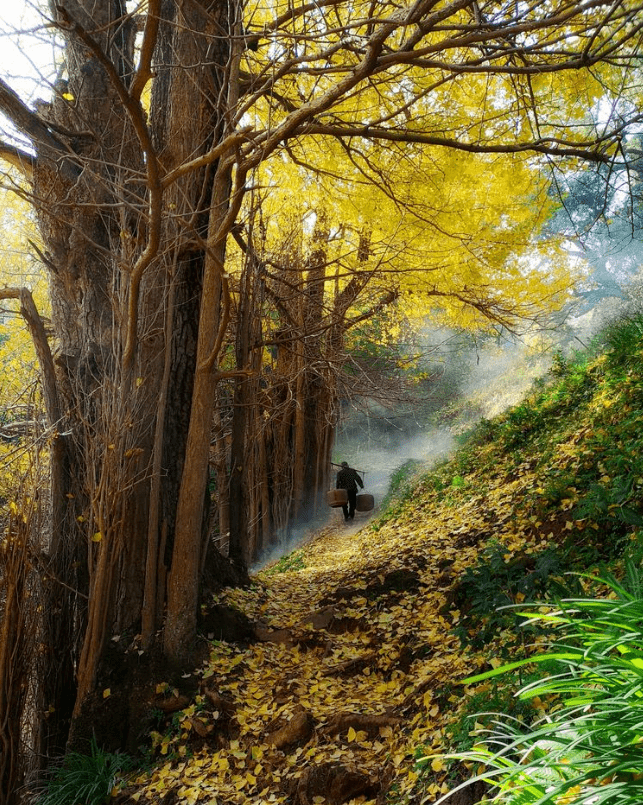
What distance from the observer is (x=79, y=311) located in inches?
223

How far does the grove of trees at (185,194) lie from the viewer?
3.98 metres

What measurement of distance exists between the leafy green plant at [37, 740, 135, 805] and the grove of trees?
0.34m

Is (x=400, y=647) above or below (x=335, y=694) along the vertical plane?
above

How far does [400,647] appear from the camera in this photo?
468 cm

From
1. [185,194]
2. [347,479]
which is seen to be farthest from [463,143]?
[347,479]

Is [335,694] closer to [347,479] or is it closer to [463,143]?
[463,143]

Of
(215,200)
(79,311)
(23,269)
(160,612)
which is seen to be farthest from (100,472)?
(23,269)

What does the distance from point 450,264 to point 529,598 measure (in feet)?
15.9

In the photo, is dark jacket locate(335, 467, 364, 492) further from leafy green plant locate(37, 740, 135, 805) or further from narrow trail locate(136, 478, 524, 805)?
leafy green plant locate(37, 740, 135, 805)

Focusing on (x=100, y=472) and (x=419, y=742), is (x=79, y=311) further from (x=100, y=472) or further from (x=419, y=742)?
(x=419, y=742)

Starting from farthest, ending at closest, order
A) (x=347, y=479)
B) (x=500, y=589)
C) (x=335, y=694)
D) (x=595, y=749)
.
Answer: (x=347, y=479) < (x=335, y=694) < (x=500, y=589) < (x=595, y=749)

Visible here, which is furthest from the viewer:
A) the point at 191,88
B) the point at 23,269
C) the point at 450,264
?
the point at 23,269

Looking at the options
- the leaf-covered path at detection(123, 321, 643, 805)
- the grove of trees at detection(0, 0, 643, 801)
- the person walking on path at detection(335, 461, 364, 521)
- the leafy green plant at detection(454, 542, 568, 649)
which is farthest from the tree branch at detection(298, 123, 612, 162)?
the person walking on path at detection(335, 461, 364, 521)

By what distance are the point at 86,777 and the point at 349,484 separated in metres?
9.56
